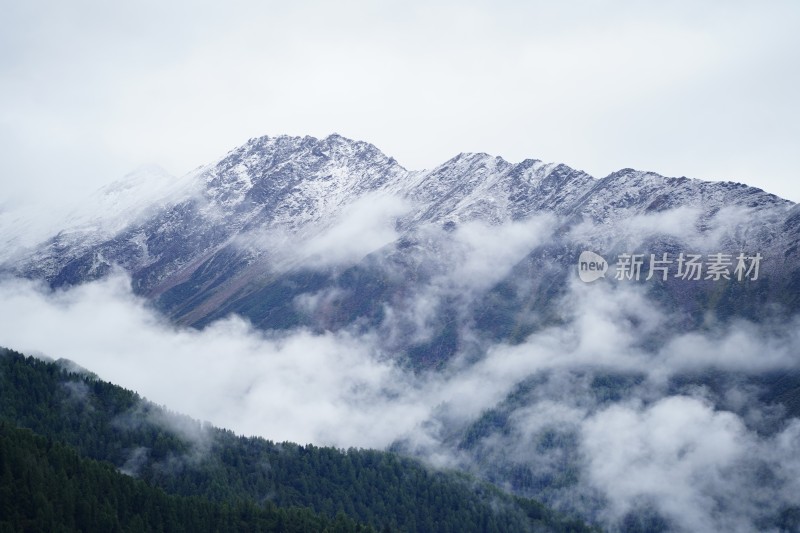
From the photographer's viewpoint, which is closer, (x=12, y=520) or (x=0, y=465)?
(x=12, y=520)

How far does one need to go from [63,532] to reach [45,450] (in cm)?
3300

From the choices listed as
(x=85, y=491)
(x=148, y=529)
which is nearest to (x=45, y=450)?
(x=85, y=491)

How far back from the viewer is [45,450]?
199m

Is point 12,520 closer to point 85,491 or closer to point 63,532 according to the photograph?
point 63,532

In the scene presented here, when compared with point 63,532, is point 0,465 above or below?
above

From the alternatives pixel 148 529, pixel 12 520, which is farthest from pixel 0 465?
pixel 148 529

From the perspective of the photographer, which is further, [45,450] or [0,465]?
[45,450]

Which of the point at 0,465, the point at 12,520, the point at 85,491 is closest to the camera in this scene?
the point at 12,520

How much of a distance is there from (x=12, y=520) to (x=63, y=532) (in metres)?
10.4

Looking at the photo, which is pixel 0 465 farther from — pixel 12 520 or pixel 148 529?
pixel 148 529

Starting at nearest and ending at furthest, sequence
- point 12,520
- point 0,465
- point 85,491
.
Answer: point 12,520, point 0,465, point 85,491

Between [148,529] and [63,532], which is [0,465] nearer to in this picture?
[63,532]

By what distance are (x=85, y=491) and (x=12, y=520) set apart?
25.2m

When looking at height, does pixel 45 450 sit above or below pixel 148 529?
above
